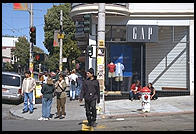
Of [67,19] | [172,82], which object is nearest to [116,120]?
[172,82]

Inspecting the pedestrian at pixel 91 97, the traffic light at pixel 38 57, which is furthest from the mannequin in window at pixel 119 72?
the pedestrian at pixel 91 97

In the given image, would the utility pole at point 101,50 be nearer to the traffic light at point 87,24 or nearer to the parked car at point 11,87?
the traffic light at point 87,24

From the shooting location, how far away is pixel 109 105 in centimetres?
1553

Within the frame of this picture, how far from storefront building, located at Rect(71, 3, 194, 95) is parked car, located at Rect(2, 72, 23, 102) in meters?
4.03

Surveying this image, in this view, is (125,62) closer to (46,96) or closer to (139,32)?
(139,32)

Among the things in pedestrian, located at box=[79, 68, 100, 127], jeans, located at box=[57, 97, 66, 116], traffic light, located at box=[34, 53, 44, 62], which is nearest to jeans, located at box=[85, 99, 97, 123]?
pedestrian, located at box=[79, 68, 100, 127]

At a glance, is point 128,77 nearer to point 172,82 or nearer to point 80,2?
point 172,82

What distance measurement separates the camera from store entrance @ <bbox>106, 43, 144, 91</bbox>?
62.6ft

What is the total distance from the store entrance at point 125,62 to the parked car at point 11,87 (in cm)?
501

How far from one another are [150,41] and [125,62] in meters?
2.30

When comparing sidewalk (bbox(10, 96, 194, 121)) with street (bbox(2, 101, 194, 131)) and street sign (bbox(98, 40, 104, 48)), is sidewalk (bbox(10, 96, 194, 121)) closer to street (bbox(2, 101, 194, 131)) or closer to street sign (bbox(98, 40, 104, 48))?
street (bbox(2, 101, 194, 131))

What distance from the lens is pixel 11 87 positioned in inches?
655

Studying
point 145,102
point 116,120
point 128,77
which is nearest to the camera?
point 116,120

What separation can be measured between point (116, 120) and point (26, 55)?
42.8m
